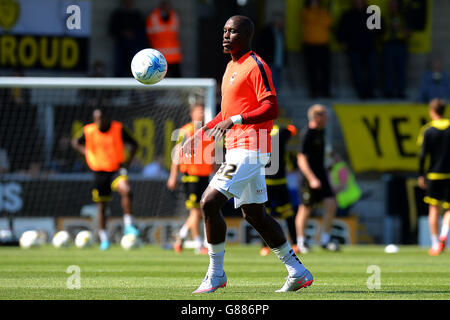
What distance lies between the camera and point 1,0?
2081 centimetres

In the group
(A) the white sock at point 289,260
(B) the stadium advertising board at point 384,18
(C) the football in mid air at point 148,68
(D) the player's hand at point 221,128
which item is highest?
(B) the stadium advertising board at point 384,18

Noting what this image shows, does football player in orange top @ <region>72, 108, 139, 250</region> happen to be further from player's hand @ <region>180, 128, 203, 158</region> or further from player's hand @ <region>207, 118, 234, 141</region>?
player's hand @ <region>207, 118, 234, 141</region>

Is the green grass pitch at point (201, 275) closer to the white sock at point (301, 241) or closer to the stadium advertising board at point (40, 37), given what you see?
the white sock at point (301, 241)

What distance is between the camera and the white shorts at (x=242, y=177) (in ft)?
25.5

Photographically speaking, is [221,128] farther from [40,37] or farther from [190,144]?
[40,37]

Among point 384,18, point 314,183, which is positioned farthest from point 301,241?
point 384,18

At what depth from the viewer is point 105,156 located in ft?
52.2

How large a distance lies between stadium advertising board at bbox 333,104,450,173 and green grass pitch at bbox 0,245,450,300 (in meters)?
5.69

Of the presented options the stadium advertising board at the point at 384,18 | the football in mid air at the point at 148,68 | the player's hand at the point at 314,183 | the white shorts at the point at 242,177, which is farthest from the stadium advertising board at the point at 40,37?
the white shorts at the point at 242,177

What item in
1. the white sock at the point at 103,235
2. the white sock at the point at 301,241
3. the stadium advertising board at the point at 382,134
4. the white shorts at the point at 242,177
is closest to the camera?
the white shorts at the point at 242,177

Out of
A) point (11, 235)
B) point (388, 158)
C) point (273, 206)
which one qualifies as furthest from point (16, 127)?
point (388, 158)

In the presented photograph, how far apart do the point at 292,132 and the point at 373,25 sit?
341 inches

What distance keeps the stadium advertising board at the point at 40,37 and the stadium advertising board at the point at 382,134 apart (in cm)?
621

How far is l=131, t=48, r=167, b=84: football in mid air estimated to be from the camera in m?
9.04
